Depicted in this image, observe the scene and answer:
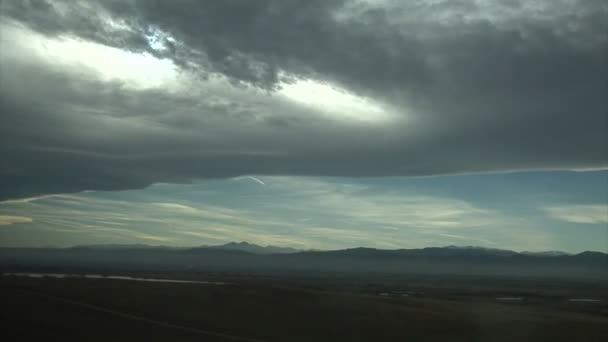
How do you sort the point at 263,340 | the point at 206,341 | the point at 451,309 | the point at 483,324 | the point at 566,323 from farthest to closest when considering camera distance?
the point at 451,309, the point at 566,323, the point at 483,324, the point at 263,340, the point at 206,341

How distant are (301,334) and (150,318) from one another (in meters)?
11.9

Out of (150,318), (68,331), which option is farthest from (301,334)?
(68,331)

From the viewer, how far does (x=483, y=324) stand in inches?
1775

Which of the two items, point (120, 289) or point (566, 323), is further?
point (120, 289)

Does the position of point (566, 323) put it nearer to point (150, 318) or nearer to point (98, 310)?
point (150, 318)

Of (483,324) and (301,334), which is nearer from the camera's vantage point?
(301,334)

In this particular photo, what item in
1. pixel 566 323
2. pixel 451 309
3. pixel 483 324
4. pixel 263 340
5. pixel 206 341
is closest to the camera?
pixel 206 341

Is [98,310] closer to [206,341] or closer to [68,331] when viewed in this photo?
[68,331]

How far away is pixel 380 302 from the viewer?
5878 cm

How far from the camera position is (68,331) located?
114 feet

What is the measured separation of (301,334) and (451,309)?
77.2 feet

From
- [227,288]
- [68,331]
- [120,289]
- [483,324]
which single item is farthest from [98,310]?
[483,324]

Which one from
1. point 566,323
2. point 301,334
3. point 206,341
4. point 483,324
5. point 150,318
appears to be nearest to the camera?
point 206,341

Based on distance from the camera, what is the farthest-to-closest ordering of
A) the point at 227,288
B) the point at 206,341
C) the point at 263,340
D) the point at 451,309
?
the point at 227,288 → the point at 451,309 → the point at 263,340 → the point at 206,341
